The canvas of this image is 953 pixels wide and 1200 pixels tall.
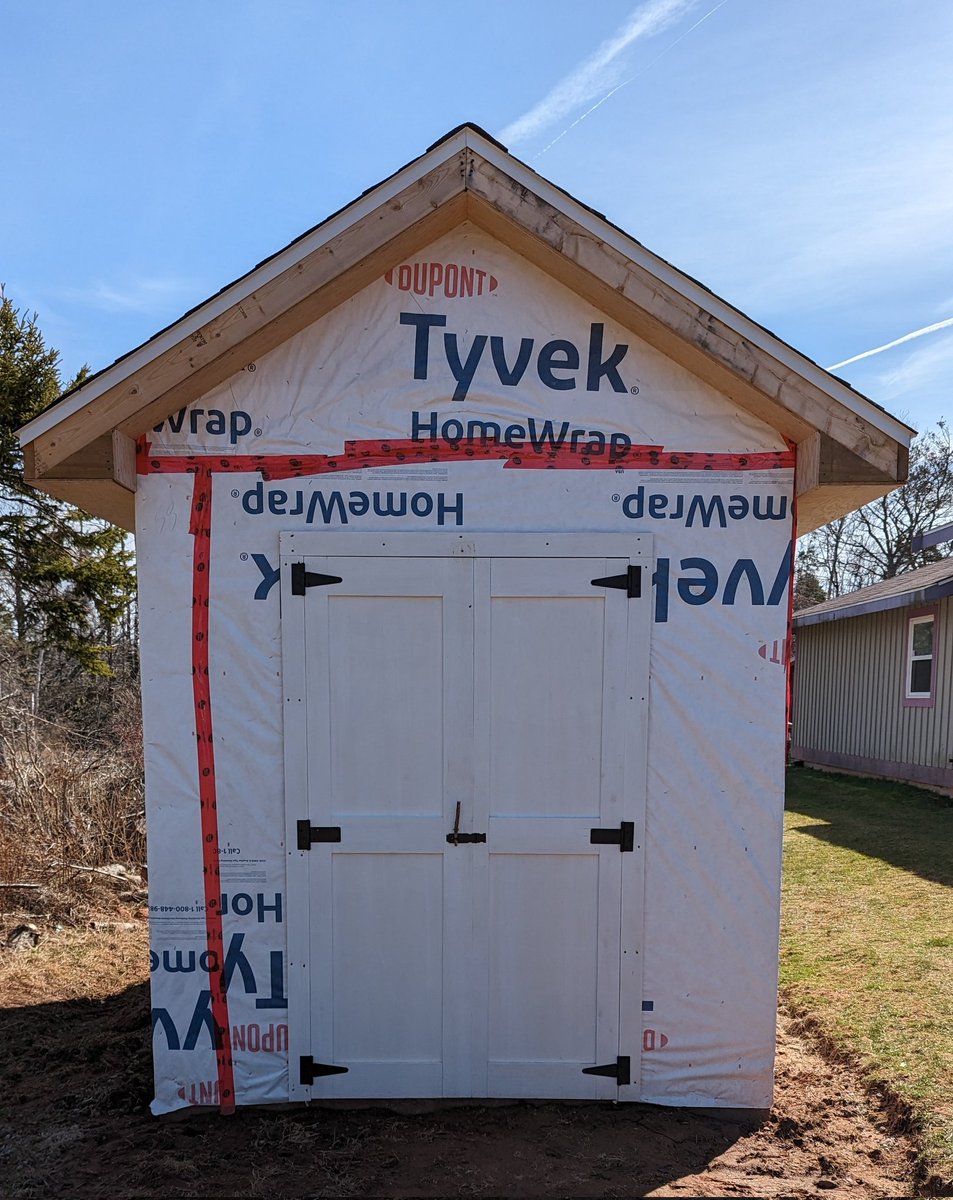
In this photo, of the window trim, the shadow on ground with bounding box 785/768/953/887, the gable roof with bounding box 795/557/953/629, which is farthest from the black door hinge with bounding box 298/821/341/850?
the window trim

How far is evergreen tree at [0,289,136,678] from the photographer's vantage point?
46.3 feet

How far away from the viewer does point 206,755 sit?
4180mm

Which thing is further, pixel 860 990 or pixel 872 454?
pixel 860 990

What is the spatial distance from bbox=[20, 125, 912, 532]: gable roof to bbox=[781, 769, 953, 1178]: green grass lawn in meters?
3.21

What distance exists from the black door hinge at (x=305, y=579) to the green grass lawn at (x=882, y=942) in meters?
3.84

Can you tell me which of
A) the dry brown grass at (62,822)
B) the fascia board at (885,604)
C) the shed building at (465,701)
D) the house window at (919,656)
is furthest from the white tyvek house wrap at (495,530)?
the house window at (919,656)

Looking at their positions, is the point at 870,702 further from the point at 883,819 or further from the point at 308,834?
the point at 308,834

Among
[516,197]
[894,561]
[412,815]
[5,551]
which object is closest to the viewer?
[516,197]

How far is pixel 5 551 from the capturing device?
14570 millimetres

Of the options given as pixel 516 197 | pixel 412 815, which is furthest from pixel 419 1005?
pixel 516 197

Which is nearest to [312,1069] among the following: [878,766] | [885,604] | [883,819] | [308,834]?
[308,834]

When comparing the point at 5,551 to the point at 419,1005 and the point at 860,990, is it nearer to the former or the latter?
the point at 419,1005

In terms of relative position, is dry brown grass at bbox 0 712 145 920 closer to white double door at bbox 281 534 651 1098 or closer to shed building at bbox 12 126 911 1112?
shed building at bbox 12 126 911 1112

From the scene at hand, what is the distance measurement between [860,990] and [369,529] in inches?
183
